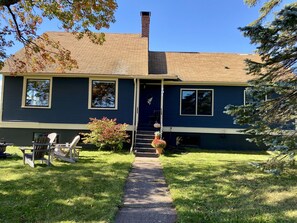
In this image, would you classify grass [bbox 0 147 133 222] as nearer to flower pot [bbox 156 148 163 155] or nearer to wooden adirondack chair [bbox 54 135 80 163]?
wooden adirondack chair [bbox 54 135 80 163]

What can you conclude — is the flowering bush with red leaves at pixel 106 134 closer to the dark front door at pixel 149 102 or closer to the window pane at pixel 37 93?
the dark front door at pixel 149 102

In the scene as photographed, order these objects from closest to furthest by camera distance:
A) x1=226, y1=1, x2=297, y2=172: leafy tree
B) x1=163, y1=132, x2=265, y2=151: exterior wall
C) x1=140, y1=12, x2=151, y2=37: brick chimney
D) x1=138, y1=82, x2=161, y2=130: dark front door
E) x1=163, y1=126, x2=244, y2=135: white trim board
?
1. x1=226, y1=1, x2=297, y2=172: leafy tree
2. x1=163, y1=126, x2=244, y2=135: white trim board
3. x1=163, y1=132, x2=265, y2=151: exterior wall
4. x1=138, y1=82, x2=161, y2=130: dark front door
5. x1=140, y1=12, x2=151, y2=37: brick chimney

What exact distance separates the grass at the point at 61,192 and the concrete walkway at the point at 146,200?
21 centimetres

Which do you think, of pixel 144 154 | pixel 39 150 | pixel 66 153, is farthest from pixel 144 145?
pixel 39 150

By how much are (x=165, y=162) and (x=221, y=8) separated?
377 inches

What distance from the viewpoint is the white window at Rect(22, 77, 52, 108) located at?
15078 mm

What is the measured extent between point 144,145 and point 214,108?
4448 millimetres

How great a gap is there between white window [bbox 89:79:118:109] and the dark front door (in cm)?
169

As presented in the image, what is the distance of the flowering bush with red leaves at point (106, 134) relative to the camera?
1322 cm

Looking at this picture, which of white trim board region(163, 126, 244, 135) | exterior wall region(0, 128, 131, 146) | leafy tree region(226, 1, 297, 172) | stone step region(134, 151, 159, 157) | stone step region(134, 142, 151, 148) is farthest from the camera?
white trim board region(163, 126, 244, 135)

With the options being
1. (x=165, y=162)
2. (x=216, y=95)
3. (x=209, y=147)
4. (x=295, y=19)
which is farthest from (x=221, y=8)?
(x=295, y=19)

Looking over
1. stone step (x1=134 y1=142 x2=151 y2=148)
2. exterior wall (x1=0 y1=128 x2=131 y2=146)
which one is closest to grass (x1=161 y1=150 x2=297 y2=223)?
stone step (x1=134 y1=142 x2=151 y2=148)

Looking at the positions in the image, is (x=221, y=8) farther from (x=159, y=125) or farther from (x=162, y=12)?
(x=159, y=125)

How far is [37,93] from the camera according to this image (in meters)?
15.2
